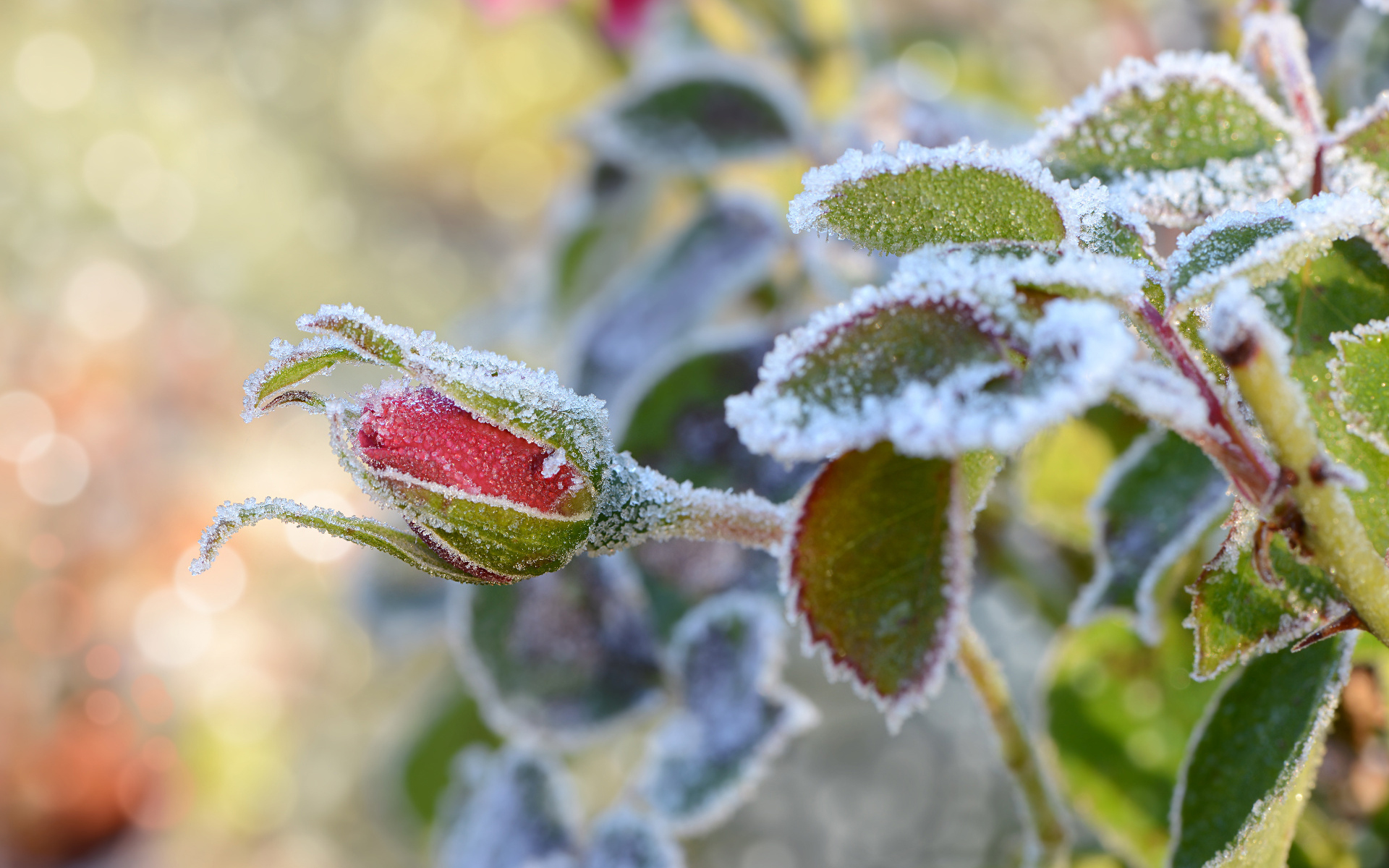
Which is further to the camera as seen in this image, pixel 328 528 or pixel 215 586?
pixel 215 586

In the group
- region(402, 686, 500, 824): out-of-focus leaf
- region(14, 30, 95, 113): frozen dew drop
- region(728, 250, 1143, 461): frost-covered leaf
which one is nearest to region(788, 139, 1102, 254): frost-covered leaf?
region(728, 250, 1143, 461): frost-covered leaf

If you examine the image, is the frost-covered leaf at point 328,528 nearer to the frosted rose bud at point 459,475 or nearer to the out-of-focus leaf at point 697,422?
the frosted rose bud at point 459,475

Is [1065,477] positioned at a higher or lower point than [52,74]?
lower

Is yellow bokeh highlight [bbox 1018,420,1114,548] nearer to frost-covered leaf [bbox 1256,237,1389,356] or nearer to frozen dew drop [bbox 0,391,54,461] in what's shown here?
frost-covered leaf [bbox 1256,237,1389,356]

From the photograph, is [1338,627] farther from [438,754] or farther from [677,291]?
[438,754]

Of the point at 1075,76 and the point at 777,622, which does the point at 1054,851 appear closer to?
the point at 777,622

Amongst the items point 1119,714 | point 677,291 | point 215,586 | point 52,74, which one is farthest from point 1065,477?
point 52,74
